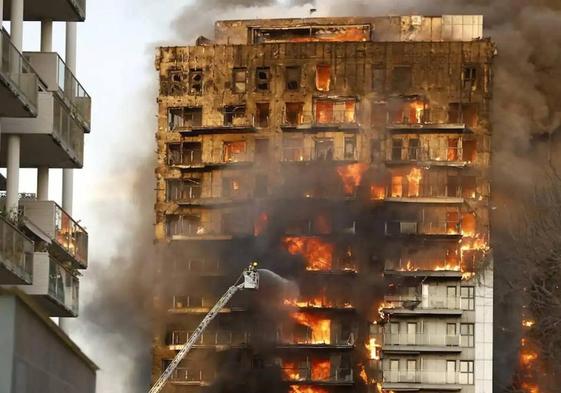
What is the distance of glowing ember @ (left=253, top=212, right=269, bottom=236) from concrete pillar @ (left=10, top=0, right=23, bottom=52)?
9152 centimetres

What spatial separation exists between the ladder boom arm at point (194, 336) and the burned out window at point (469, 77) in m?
22.6

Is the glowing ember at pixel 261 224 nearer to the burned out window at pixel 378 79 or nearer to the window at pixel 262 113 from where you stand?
the window at pixel 262 113

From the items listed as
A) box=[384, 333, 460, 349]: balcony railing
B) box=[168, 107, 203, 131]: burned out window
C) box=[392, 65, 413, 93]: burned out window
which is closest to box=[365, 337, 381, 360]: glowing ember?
box=[384, 333, 460, 349]: balcony railing

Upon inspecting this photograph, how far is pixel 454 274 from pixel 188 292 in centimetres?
1934

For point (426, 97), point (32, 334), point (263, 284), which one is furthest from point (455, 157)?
point (32, 334)

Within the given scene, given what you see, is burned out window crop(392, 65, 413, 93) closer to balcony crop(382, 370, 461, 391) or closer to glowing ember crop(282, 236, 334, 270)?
glowing ember crop(282, 236, 334, 270)

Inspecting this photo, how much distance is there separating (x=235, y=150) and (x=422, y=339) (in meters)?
20.1

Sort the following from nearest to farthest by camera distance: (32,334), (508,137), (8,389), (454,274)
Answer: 1. (8,389)
2. (32,334)
3. (454,274)
4. (508,137)

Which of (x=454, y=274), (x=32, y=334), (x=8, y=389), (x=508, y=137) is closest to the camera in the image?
(x=8, y=389)

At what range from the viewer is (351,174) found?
14350 centimetres

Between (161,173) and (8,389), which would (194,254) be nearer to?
(161,173)

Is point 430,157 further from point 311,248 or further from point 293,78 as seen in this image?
point 293,78

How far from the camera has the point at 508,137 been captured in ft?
488

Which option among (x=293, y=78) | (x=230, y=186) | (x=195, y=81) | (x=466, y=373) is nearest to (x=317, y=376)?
(x=466, y=373)
